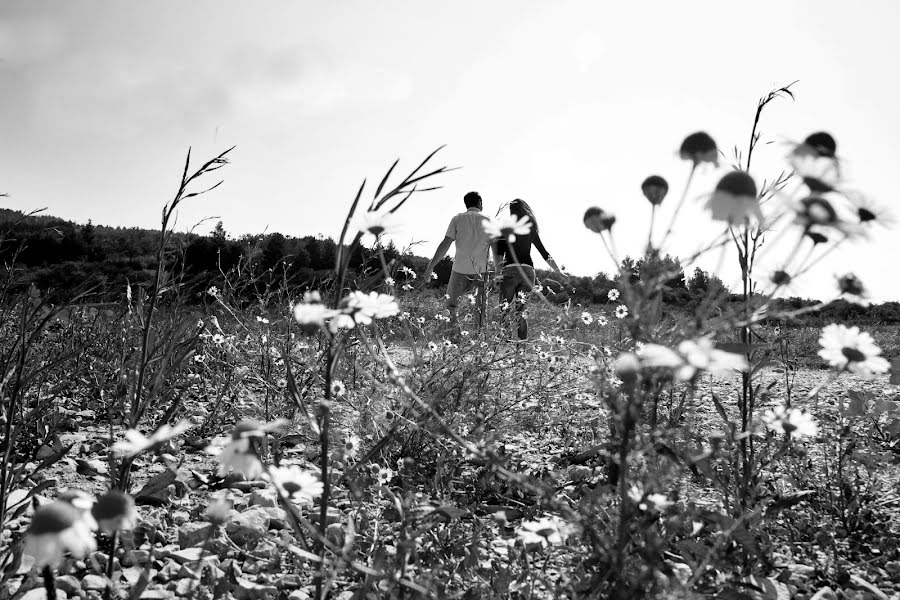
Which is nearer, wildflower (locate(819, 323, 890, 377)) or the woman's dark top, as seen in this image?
wildflower (locate(819, 323, 890, 377))

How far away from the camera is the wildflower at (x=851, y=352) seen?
1369 millimetres

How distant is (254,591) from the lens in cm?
138

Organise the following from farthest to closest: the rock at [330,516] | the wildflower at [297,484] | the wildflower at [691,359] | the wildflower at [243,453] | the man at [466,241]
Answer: the man at [466,241] → the rock at [330,516] → the wildflower at [297,484] → the wildflower at [243,453] → the wildflower at [691,359]

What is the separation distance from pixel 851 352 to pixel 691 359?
95 cm

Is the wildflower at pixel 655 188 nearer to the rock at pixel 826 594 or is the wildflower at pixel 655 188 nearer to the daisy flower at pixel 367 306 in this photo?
the daisy flower at pixel 367 306

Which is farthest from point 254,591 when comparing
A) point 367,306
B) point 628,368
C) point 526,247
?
point 526,247

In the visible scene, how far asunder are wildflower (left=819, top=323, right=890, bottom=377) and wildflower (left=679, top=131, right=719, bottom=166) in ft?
2.09

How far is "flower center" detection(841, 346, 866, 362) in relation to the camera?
4.50ft

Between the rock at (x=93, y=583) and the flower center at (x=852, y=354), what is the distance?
1.87 metres

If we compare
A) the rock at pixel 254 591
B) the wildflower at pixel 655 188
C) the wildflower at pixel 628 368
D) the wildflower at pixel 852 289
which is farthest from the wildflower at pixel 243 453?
the wildflower at pixel 852 289

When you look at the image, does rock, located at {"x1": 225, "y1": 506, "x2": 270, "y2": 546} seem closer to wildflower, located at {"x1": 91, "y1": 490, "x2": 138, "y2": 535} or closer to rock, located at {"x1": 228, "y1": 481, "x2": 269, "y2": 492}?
rock, located at {"x1": 228, "y1": 481, "x2": 269, "y2": 492}

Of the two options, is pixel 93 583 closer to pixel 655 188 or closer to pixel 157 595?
pixel 157 595

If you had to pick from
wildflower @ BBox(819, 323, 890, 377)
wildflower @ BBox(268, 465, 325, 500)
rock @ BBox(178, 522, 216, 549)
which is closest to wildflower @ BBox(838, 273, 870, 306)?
wildflower @ BBox(819, 323, 890, 377)

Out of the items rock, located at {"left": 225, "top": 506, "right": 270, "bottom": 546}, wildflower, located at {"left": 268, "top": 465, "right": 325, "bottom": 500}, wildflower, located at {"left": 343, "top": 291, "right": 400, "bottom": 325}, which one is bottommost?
rock, located at {"left": 225, "top": 506, "right": 270, "bottom": 546}
